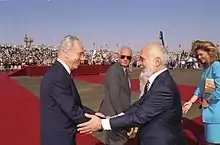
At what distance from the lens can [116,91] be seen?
5020mm

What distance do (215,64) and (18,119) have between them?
5.32 m

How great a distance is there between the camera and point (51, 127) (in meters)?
3.30

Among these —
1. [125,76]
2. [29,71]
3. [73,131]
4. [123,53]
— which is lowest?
[29,71]

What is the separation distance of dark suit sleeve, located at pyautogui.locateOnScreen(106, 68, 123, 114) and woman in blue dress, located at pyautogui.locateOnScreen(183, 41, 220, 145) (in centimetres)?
127

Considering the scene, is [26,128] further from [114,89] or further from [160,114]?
[160,114]

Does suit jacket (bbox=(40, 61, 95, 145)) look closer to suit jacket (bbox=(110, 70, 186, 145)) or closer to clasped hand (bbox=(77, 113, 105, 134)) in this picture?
clasped hand (bbox=(77, 113, 105, 134))

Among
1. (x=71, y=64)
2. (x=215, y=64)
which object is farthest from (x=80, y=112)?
(x=215, y=64)

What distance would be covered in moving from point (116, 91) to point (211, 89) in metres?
1.42

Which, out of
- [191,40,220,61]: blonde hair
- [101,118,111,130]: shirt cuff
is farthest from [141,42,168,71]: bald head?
[191,40,220,61]: blonde hair

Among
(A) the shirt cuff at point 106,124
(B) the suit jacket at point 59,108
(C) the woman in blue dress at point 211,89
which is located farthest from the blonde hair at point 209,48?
(B) the suit jacket at point 59,108

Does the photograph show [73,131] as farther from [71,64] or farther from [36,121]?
[36,121]

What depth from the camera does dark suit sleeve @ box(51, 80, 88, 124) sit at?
10.5 ft

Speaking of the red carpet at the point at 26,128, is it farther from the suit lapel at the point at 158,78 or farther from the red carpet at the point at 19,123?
the suit lapel at the point at 158,78

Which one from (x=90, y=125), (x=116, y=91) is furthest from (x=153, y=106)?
(x=116, y=91)
